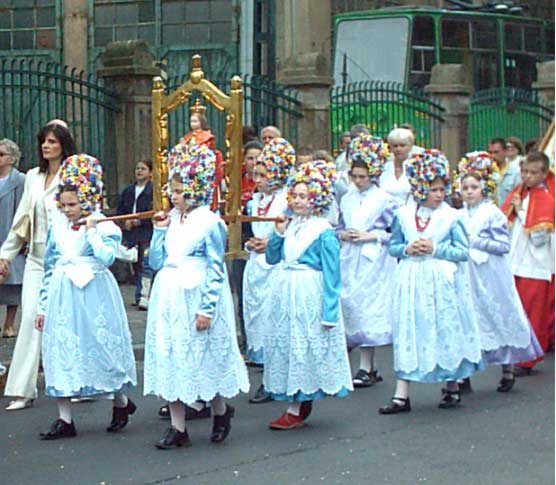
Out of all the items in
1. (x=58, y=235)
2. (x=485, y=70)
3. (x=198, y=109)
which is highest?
(x=485, y=70)

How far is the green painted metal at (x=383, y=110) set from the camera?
19859mm

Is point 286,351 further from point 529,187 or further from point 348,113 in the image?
point 348,113

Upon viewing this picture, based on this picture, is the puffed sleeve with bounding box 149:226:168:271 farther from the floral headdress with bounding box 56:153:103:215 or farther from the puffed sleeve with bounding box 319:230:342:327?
the puffed sleeve with bounding box 319:230:342:327

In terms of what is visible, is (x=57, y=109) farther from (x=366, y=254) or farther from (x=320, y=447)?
(x=320, y=447)

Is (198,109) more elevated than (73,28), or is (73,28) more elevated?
(73,28)

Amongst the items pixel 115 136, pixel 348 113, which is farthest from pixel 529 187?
pixel 348 113

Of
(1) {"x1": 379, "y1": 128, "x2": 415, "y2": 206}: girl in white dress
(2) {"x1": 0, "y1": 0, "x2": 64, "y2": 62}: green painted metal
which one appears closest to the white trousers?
(1) {"x1": 379, "y1": 128, "x2": 415, "y2": 206}: girl in white dress

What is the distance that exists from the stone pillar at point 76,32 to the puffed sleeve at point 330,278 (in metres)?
18.4

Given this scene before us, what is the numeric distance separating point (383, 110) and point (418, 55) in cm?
426

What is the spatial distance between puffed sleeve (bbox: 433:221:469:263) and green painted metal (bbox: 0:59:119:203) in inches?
244

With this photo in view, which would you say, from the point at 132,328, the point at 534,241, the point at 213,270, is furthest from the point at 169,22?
the point at 213,270

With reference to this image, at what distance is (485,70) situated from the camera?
26.4 m

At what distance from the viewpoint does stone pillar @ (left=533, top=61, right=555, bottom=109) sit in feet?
84.0

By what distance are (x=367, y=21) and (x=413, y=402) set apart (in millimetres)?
15091
